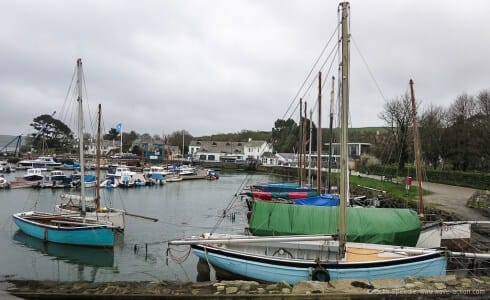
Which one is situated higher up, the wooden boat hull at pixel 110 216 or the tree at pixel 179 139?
the tree at pixel 179 139

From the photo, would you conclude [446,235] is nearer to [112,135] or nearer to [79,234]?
[79,234]

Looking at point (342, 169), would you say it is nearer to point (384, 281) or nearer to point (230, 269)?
point (384, 281)

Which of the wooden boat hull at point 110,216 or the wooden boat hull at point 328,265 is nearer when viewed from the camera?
the wooden boat hull at point 328,265

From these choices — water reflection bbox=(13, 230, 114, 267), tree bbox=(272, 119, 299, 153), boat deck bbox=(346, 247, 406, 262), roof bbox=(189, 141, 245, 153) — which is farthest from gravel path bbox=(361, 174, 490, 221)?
roof bbox=(189, 141, 245, 153)

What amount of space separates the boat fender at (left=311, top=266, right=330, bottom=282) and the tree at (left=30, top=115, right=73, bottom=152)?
125 metres

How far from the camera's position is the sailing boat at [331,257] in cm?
1288

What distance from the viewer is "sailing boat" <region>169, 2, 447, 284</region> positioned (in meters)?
12.9

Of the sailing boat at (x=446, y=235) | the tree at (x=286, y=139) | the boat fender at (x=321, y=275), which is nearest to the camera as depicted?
the boat fender at (x=321, y=275)

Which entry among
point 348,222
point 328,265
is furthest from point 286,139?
point 328,265

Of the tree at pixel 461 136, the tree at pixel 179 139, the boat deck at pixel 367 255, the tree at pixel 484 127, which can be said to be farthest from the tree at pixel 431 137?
the tree at pixel 179 139

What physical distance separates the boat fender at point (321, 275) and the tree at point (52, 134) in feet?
410

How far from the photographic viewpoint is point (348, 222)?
16.0 metres

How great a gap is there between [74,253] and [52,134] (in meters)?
119

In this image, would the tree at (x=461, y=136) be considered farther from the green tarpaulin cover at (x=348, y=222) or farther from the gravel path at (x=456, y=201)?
the green tarpaulin cover at (x=348, y=222)
